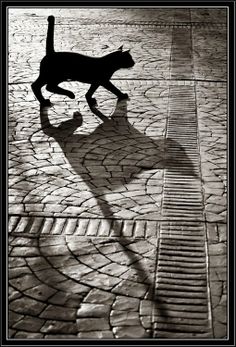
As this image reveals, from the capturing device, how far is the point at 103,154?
5.82 meters

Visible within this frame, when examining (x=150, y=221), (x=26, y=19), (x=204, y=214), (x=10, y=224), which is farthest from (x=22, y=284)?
(x=26, y=19)

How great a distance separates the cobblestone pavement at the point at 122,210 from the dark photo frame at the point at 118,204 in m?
0.01

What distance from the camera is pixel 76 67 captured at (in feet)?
23.1

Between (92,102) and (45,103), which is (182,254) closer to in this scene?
(92,102)

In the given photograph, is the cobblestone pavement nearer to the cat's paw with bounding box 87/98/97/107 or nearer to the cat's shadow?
the cat's shadow

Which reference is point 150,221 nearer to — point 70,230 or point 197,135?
point 70,230

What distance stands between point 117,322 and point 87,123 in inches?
160

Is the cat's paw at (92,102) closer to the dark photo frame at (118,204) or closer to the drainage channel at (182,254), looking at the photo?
the dark photo frame at (118,204)

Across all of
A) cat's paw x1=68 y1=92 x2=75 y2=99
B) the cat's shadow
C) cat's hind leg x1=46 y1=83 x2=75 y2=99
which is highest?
cat's hind leg x1=46 y1=83 x2=75 y2=99

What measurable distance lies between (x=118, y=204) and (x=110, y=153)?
1288 millimetres

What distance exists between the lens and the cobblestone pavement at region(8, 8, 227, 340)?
10.6 ft

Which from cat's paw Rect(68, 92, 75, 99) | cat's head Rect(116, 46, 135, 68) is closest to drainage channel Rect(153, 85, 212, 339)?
cat's head Rect(116, 46, 135, 68)

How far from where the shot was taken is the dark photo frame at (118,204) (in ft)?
10.5

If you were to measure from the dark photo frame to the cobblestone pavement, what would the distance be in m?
0.01
